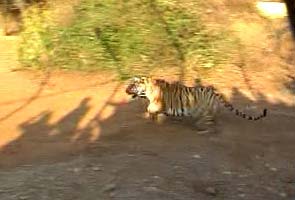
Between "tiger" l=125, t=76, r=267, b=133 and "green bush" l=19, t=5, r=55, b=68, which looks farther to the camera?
"green bush" l=19, t=5, r=55, b=68

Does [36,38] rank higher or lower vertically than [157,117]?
higher

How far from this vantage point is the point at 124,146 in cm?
675

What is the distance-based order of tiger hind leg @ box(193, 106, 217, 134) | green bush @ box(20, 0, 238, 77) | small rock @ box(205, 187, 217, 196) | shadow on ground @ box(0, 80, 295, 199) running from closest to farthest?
small rock @ box(205, 187, 217, 196)
shadow on ground @ box(0, 80, 295, 199)
tiger hind leg @ box(193, 106, 217, 134)
green bush @ box(20, 0, 238, 77)

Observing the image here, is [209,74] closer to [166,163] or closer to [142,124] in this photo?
[142,124]

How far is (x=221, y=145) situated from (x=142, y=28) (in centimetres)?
377

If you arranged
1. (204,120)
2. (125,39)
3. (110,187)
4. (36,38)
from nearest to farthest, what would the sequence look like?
1. (110,187)
2. (204,120)
3. (125,39)
4. (36,38)

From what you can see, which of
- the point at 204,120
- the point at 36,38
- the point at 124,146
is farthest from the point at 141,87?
the point at 36,38

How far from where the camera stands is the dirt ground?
5.61 meters

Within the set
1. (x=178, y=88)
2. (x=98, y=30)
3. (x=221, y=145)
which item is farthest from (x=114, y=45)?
(x=221, y=145)

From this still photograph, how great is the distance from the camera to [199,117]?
7.58m

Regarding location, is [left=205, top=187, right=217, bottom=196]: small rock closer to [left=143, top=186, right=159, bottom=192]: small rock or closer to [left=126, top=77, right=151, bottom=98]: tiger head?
[left=143, top=186, right=159, bottom=192]: small rock

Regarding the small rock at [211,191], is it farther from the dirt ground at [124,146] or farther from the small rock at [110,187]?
the small rock at [110,187]

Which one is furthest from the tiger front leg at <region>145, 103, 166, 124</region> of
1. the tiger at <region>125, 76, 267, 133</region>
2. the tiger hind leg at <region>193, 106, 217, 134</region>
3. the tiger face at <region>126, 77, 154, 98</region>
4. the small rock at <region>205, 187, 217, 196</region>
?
the small rock at <region>205, 187, 217, 196</region>

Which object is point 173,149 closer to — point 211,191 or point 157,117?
point 157,117
